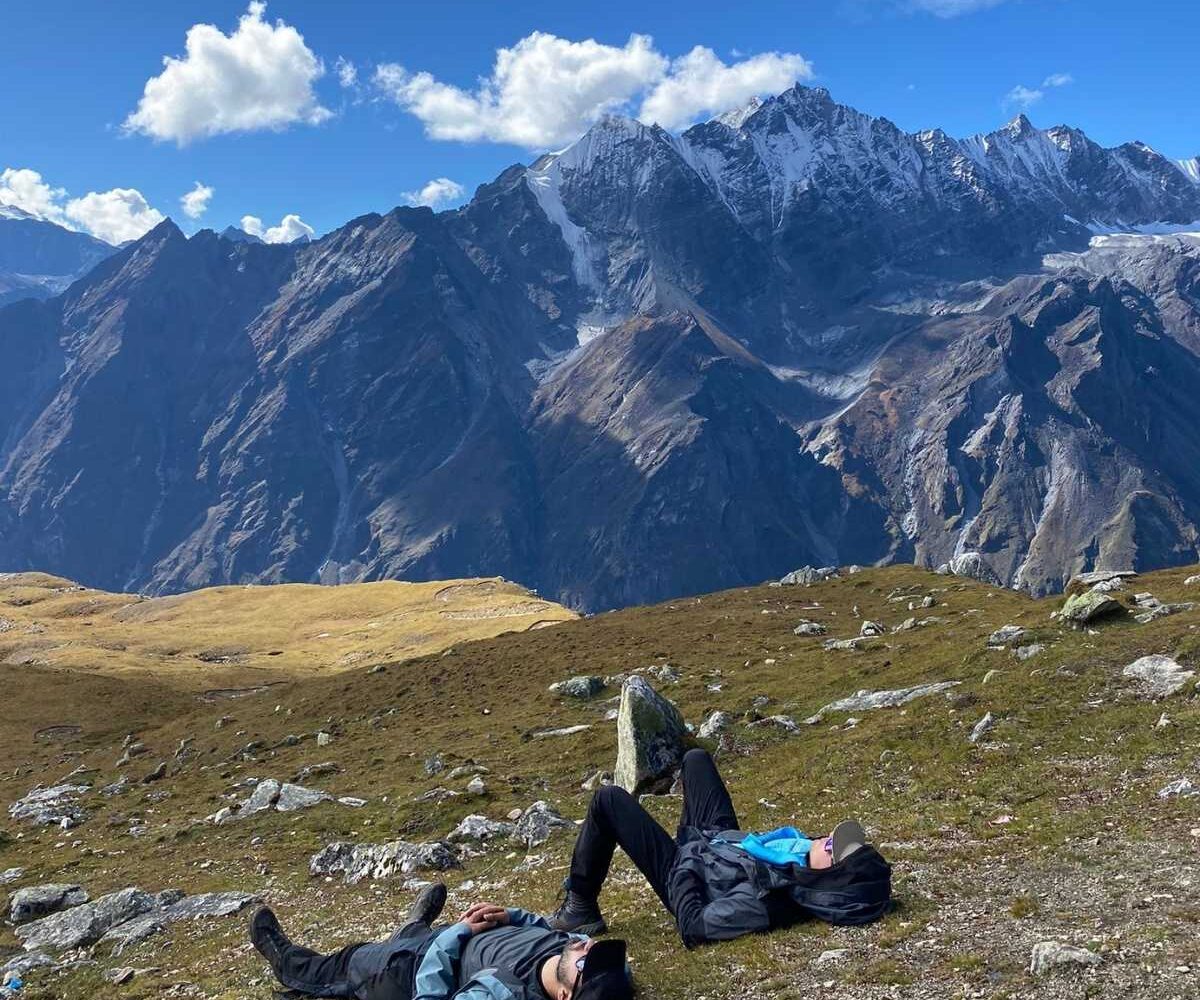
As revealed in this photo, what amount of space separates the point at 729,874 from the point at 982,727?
553 inches

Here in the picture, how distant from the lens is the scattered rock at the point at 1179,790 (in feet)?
55.8

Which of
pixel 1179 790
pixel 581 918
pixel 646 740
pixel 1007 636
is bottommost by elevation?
pixel 646 740

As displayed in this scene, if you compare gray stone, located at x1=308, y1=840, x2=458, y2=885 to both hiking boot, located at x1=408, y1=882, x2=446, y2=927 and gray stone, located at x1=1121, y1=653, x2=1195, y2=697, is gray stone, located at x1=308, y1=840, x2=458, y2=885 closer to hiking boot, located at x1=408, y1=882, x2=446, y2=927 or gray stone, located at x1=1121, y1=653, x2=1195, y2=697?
hiking boot, located at x1=408, y1=882, x2=446, y2=927

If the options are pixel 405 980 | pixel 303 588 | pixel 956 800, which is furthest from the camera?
pixel 303 588

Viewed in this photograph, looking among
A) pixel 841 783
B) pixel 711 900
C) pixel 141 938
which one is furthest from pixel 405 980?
pixel 841 783

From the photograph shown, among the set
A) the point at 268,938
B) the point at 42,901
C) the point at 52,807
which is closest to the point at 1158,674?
the point at 268,938

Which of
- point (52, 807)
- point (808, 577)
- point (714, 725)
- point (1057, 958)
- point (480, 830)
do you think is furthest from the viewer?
point (808, 577)

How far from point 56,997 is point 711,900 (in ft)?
46.2

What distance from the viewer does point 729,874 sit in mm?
13641

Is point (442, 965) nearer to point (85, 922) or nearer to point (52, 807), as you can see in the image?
point (85, 922)

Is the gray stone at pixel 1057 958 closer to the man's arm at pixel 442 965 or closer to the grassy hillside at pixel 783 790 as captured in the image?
Result: the grassy hillside at pixel 783 790

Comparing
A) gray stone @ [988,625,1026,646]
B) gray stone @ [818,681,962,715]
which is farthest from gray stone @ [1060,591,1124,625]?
gray stone @ [818,681,962,715]

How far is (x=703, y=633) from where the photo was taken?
205 feet

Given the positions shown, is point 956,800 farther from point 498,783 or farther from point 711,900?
point 498,783
